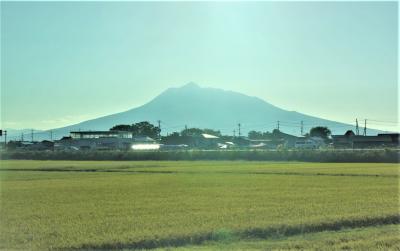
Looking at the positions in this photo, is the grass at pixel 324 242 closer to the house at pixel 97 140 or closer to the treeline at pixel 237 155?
the treeline at pixel 237 155

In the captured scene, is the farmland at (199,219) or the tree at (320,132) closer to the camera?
the farmland at (199,219)

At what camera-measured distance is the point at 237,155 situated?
2301 inches

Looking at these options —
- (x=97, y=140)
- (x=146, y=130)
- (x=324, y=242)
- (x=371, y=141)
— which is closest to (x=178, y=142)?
(x=97, y=140)

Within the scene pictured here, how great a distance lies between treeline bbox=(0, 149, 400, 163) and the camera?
48.9 metres

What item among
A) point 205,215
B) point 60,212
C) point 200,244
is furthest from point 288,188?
point 200,244

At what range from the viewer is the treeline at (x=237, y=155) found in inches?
1926

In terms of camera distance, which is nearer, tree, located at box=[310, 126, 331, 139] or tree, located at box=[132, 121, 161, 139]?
tree, located at box=[310, 126, 331, 139]

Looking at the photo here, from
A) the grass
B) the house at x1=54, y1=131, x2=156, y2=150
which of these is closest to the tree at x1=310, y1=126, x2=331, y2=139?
the house at x1=54, y1=131, x2=156, y2=150

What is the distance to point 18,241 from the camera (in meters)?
10.0

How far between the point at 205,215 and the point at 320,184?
11.2 m

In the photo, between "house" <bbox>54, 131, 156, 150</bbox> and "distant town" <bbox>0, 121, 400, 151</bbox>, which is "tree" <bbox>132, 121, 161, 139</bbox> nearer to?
"distant town" <bbox>0, 121, 400, 151</bbox>

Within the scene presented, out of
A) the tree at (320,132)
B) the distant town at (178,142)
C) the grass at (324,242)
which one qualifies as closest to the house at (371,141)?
the distant town at (178,142)

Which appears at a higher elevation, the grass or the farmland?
the farmland

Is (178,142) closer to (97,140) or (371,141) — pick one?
(97,140)
